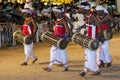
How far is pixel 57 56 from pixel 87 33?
3.47 ft

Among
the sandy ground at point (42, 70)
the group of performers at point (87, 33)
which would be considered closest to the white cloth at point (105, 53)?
the group of performers at point (87, 33)

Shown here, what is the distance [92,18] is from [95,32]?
384 millimetres

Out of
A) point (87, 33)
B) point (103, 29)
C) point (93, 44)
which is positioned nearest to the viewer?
point (93, 44)

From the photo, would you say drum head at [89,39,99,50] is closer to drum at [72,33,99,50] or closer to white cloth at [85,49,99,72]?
drum at [72,33,99,50]

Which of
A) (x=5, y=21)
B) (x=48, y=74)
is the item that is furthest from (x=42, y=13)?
(x=48, y=74)

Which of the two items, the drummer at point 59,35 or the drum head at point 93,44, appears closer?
the drum head at point 93,44

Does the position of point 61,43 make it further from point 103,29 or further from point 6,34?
point 6,34

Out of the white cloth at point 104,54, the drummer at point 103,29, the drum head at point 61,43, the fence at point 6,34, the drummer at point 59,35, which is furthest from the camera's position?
the fence at point 6,34

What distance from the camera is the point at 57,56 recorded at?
37.0 ft

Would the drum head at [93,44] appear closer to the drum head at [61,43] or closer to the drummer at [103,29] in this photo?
the drum head at [61,43]

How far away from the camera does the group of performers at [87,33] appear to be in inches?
414

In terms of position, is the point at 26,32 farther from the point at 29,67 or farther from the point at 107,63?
the point at 107,63

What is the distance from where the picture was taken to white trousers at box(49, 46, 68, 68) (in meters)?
11.2

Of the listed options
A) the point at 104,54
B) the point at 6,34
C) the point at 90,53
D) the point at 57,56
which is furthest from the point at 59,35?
the point at 6,34
